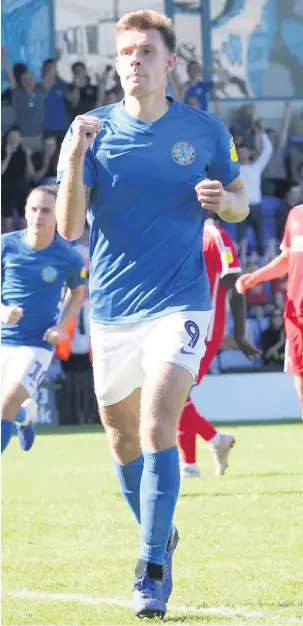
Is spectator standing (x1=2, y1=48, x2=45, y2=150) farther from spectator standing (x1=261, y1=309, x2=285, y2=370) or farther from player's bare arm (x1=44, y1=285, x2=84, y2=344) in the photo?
player's bare arm (x1=44, y1=285, x2=84, y2=344)

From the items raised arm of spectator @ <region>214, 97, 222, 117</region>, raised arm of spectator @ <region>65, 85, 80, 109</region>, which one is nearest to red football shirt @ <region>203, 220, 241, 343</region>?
raised arm of spectator @ <region>65, 85, 80, 109</region>

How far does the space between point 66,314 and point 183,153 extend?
4386 millimetres

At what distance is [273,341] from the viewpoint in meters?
19.6

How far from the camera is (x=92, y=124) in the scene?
5336 mm

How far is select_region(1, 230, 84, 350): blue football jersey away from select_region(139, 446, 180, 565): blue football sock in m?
4.51

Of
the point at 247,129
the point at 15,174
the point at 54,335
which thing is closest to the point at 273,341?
the point at 247,129

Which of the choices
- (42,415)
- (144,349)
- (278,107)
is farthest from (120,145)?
(278,107)

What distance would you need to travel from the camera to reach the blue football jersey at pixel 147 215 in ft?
18.1

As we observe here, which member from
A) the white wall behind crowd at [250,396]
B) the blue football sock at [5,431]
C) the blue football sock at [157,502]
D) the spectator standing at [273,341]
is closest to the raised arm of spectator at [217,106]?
the spectator standing at [273,341]

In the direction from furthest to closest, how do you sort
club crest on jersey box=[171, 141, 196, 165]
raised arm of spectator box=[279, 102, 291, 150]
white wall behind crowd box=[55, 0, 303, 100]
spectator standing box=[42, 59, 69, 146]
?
raised arm of spectator box=[279, 102, 291, 150] < white wall behind crowd box=[55, 0, 303, 100] < spectator standing box=[42, 59, 69, 146] < club crest on jersey box=[171, 141, 196, 165]

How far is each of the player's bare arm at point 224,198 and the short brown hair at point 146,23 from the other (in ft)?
2.18

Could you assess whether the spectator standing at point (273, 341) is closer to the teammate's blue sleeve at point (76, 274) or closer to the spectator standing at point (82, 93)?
the spectator standing at point (82, 93)

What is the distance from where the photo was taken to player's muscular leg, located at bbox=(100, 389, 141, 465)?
5.71m

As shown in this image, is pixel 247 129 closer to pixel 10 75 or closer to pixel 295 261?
pixel 10 75
